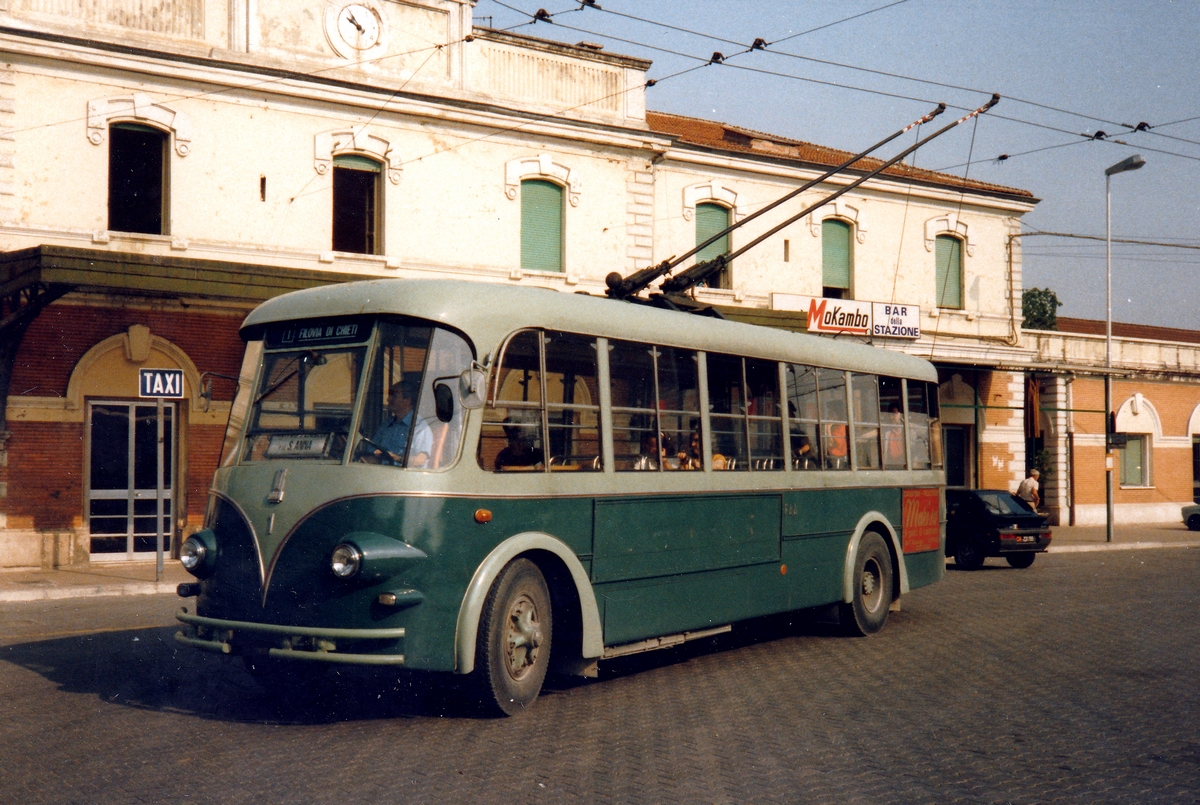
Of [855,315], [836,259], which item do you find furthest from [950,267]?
[855,315]

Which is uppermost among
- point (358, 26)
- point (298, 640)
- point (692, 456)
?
point (358, 26)

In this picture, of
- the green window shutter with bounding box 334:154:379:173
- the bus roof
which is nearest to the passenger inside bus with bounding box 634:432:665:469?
the bus roof

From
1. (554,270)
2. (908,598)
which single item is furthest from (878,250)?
(908,598)

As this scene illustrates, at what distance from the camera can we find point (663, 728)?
759 cm

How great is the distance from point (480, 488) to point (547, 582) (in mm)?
1022

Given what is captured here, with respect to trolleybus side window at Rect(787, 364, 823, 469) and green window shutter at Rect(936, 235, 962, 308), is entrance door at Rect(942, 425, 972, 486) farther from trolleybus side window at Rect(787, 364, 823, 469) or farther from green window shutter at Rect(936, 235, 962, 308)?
trolleybus side window at Rect(787, 364, 823, 469)

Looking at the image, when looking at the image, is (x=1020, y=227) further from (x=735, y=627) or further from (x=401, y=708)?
(x=401, y=708)

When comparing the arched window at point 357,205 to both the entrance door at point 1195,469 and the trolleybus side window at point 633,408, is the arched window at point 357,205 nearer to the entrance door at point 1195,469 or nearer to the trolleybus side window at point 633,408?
the trolleybus side window at point 633,408

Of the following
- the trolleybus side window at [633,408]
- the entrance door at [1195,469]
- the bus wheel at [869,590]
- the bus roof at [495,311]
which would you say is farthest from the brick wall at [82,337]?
the entrance door at [1195,469]

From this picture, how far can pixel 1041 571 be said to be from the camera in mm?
21578

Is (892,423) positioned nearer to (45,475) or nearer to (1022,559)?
(1022,559)

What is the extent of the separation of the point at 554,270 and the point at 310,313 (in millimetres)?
16803

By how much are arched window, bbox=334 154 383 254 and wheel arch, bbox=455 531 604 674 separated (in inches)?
604

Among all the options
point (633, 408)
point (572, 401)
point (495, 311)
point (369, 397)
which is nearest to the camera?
point (369, 397)
